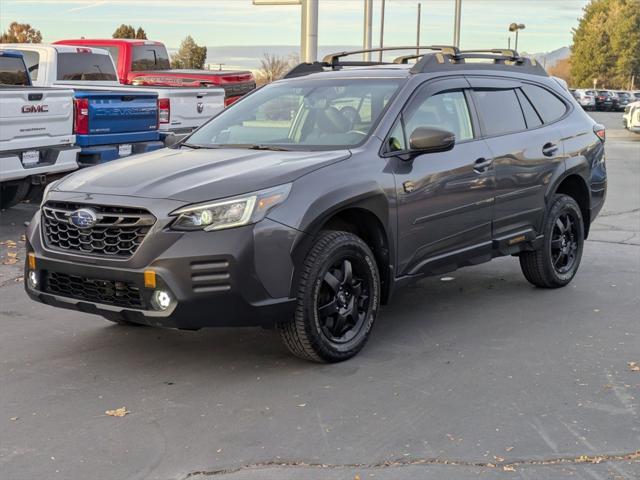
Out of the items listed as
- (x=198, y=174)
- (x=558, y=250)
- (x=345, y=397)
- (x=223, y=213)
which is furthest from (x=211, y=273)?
(x=558, y=250)

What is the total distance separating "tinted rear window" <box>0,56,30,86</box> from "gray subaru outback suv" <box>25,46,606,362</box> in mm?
5878

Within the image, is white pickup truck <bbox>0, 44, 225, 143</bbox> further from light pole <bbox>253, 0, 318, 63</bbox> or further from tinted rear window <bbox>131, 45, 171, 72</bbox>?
light pole <bbox>253, 0, 318, 63</bbox>

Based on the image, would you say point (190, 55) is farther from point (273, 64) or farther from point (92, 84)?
point (92, 84)

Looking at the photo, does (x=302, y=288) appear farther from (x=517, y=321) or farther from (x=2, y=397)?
(x=517, y=321)

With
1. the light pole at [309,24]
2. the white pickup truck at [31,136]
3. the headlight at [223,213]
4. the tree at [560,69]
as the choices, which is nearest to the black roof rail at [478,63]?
the headlight at [223,213]

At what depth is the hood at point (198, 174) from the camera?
5.00 metres

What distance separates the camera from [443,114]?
6.36m

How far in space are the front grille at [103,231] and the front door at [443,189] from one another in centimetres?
169

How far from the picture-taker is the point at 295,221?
16.5 ft

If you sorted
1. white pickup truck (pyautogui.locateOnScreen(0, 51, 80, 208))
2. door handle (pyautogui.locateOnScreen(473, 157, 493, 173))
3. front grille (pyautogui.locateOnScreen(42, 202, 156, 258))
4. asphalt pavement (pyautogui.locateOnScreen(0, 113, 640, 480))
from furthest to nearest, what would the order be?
white pickup truck (pyautogui.locateOnScreen(0, 51, 80, 208)) < door handle (pyautogui.locateOnScreen(473, 157, 493, 173)) < front grille (pyautogui.locateOnScreen(42, 202, 156, 258)) < asphalt pavement (pyautogui.locateOnScreen(0, 113, 640, 480))

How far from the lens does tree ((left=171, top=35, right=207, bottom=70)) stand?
5725cm

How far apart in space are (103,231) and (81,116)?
6.77 metres

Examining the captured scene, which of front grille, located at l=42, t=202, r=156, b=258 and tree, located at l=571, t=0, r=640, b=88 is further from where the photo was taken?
tree, located at l=571, t=0, r=640, b=88

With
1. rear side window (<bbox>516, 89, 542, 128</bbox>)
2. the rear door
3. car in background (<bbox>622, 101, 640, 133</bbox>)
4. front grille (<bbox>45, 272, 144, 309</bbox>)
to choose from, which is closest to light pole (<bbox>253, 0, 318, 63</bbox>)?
the rear door
